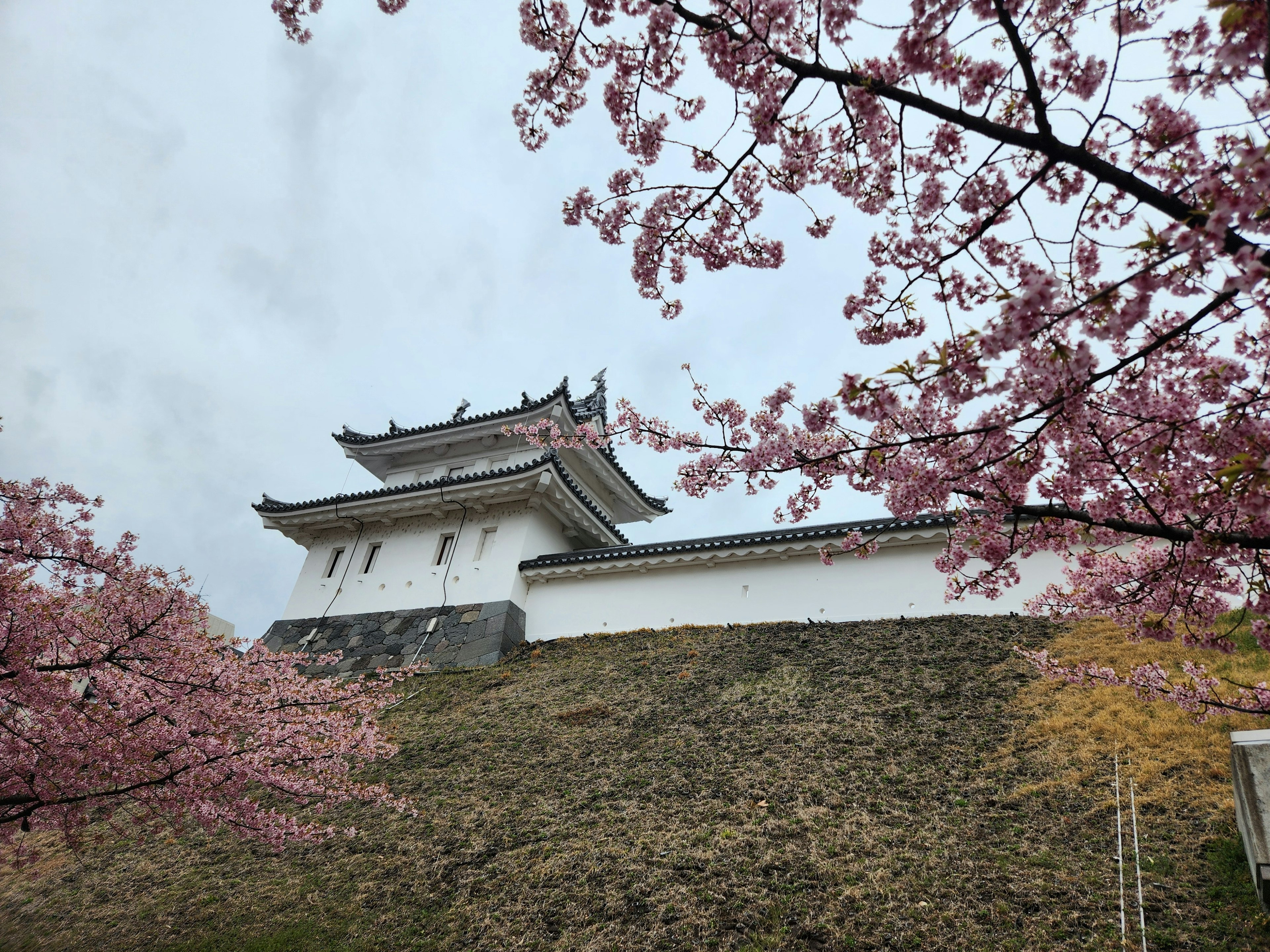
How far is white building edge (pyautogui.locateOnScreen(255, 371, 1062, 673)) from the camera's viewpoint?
30.4 feet

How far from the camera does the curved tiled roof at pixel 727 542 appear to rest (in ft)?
29.3

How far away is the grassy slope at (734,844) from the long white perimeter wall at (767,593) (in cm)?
59

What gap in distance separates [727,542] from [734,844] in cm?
597

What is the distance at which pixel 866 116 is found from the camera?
3.14m

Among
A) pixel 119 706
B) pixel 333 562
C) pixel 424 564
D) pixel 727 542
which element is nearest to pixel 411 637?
pixel 424 564

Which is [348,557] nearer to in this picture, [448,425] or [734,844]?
[448,425]

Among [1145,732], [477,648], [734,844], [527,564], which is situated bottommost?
[734,844]

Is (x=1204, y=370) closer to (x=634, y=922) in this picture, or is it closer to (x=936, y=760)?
(x=936, y=760)

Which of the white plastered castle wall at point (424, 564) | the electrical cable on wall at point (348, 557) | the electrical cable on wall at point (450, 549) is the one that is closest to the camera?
the white plastered castle wall at point (424, 564)

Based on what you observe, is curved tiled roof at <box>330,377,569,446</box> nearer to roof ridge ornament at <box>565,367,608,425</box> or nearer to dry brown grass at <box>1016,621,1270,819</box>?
roof ridge ornament at <box>565,367,608,425</box>

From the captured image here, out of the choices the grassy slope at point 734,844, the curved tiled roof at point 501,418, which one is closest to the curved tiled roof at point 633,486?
the curved tiled roof at point 501,418

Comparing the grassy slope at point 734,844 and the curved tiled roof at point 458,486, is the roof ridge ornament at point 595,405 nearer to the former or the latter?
the curved tiled roof at point 458,486

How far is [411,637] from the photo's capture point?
39.1ft

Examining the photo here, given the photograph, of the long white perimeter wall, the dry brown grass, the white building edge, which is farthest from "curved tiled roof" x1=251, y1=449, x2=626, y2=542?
the dry brown grass
